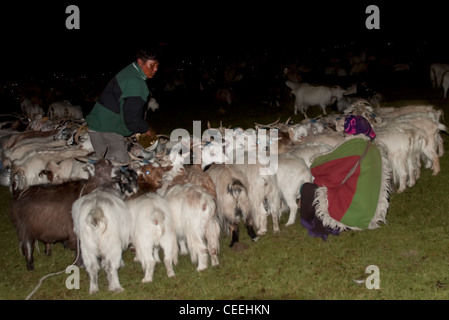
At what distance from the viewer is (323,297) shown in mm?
4430

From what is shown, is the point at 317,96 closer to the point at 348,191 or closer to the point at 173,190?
the point at 348,191

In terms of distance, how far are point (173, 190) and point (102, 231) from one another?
105 cm

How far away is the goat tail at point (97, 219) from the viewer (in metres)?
4.33

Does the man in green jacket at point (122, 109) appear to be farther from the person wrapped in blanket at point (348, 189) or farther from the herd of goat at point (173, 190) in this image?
the person wrapped in blanket at point (348, 189)

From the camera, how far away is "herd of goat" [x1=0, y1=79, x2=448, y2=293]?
15.4ft

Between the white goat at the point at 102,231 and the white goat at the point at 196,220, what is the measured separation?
0.58 m

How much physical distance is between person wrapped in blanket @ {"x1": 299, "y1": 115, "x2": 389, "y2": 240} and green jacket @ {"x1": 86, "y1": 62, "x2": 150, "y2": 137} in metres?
2.33

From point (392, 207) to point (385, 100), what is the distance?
10321 millimetres

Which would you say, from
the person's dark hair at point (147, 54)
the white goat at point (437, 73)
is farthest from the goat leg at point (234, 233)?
the white goat at point (437, 73)

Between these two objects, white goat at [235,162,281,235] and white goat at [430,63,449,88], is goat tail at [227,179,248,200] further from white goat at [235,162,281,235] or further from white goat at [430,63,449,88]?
white goat at [430,63,449,88]

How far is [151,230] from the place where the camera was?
185 inches

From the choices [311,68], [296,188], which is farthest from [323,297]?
[311,68]

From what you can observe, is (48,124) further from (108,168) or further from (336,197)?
(336,197)

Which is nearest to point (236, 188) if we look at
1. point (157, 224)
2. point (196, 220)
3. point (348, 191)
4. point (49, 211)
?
point (196, 220)
